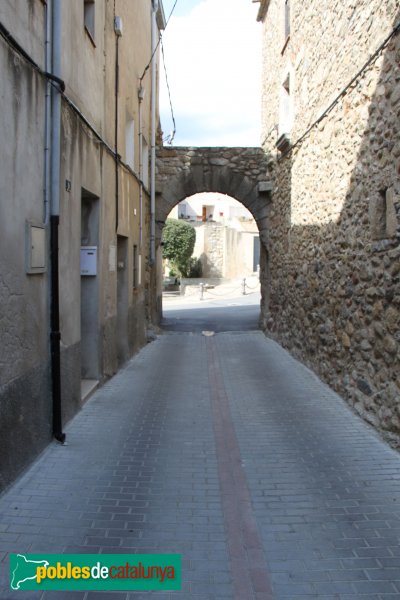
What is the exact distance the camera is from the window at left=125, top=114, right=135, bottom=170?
938 centimetres

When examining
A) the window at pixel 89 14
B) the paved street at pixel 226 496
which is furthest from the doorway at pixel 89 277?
the window at pixel 89 14

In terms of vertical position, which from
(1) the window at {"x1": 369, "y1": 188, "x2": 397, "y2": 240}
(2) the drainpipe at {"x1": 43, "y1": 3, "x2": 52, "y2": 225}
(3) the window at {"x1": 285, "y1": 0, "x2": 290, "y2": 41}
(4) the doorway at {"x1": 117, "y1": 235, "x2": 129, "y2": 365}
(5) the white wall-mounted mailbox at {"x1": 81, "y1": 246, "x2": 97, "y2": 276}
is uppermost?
(3) the window at {"x1": 285, "y1": 0, "x2": 290, "y2": 41}

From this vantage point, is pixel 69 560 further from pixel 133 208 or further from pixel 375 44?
pixel 133 208

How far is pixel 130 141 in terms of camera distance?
9.51m

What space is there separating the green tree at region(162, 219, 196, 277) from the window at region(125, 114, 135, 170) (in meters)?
20.0

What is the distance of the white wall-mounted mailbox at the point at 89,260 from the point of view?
665 cm

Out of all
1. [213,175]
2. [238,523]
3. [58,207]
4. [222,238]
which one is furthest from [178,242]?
[238,523]

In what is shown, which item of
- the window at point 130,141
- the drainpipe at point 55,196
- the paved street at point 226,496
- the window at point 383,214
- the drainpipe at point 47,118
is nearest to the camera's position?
the paved street at point 226,496

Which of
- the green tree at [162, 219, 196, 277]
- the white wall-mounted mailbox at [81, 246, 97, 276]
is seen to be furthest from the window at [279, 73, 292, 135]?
the green tree at [162, 219, 196, 277]

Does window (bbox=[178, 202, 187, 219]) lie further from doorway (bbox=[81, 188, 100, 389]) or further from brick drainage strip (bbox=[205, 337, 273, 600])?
brick drainage strip (bbox=[205, 337, 273, 600])

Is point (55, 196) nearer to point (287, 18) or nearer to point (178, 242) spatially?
point (287, 18)

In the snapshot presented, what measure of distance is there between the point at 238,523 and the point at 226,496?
0.42 m

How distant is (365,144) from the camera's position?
5609mm

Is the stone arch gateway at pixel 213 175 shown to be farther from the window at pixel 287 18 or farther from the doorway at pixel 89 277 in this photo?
the doorway at pixel 89 277
